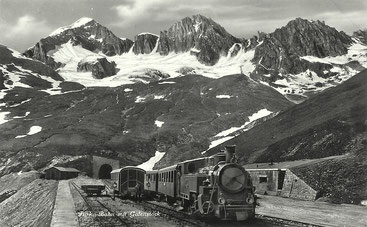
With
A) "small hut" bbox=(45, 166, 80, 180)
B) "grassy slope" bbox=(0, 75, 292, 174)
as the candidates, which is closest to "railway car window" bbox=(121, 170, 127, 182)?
"small hut" bbox=(45, 166, 80, 180)

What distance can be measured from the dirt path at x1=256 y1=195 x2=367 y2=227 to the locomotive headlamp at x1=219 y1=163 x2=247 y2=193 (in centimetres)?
683

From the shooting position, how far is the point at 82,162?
382 feet

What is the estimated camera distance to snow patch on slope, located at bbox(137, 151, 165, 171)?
371ft

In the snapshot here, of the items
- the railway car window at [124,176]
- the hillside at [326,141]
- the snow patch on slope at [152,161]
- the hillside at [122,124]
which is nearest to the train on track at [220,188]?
the railway car window at [124,176]

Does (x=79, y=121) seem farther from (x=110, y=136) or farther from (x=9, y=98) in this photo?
(x=9, y=98)

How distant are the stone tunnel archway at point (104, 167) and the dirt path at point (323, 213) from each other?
256 feet

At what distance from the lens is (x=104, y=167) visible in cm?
11331

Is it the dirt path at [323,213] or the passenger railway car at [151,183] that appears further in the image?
the passenger railway car at [151,183]

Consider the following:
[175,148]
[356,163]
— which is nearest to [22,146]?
[175,148]

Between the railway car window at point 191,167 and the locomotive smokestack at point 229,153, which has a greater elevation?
the locomotive smokestack at point 229,153

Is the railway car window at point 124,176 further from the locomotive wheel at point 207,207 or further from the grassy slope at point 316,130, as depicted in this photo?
the grassy slope at point 316,130

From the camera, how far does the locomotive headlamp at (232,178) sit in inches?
869

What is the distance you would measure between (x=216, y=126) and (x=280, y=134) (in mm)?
57631

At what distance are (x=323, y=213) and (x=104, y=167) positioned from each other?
86965mm
